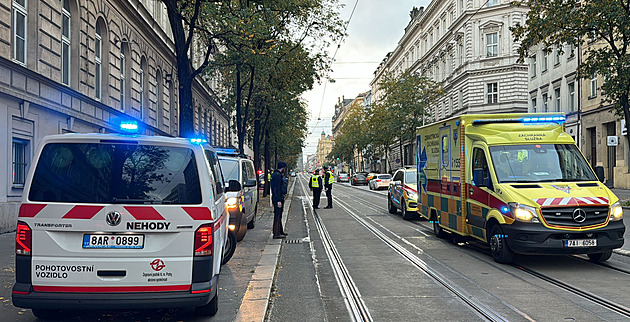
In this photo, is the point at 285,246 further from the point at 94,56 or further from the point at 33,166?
the point at 94,56

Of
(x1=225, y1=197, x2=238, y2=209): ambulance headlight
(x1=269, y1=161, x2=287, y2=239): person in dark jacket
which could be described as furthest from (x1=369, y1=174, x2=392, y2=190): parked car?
(x1=225, y1=197, x2=238, y2=209): ambulance headlight

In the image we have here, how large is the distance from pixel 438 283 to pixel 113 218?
15.4 ft

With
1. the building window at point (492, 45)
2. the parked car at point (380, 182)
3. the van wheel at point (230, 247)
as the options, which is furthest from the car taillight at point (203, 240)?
the building window at point (492, 45)

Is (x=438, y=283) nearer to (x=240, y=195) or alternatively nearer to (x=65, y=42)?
(x=240, y=195)

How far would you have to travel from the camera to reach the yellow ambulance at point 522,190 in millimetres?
8617

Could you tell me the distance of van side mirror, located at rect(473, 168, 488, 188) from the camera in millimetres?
9859

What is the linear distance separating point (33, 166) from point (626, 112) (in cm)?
2084

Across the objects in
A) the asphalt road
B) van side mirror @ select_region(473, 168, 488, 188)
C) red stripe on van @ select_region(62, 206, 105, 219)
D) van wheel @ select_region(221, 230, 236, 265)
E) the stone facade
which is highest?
the stone facade

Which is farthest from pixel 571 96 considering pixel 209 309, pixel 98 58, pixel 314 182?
pixel 209 309

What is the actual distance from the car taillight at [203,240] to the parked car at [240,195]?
16.8ft

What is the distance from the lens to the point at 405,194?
59.8ft

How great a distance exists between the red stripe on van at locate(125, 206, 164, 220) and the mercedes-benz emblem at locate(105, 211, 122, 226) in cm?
10

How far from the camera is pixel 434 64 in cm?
6375

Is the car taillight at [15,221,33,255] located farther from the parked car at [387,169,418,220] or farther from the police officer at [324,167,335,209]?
the police officer at [324,167,335,209]
